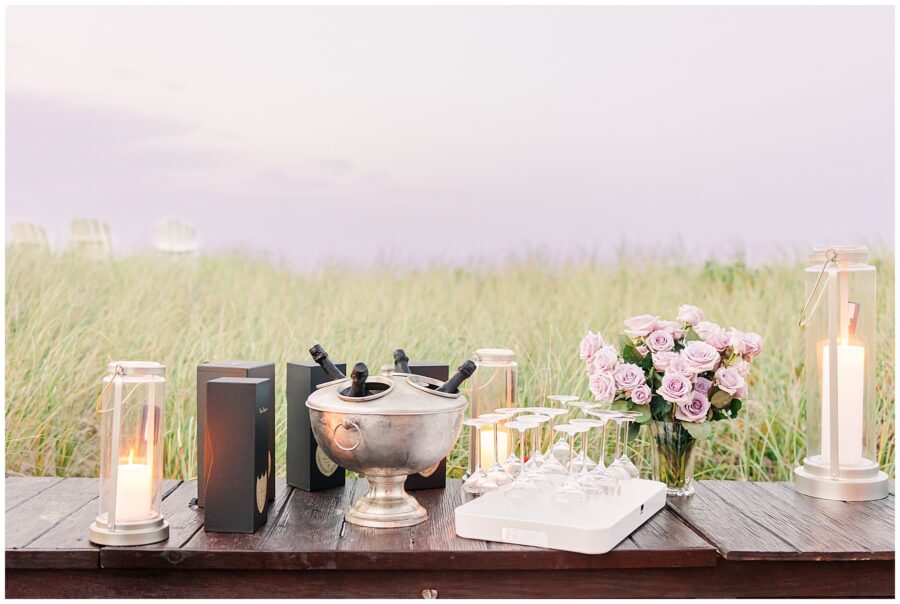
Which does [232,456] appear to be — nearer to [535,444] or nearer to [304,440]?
[304,440]

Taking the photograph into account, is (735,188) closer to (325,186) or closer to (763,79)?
(763,79)

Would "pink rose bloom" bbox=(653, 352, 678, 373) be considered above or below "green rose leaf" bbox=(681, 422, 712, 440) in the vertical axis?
above

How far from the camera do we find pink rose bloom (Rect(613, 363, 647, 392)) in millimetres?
2088

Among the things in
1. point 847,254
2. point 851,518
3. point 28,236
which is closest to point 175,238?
point 28,236

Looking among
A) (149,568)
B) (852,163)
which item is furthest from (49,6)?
(852,163)

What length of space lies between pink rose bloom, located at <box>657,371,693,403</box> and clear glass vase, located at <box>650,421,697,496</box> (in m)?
0.12

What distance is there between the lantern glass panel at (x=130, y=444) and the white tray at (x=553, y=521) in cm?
66

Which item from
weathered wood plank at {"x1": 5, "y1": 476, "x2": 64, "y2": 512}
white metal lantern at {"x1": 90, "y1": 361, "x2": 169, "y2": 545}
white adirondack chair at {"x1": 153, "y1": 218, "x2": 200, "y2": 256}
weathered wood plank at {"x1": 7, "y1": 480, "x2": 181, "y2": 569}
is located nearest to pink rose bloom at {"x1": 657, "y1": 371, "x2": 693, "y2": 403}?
white metal lantern at {"x1": 90, "y1": 361, "x2": 169, "y2": 545}

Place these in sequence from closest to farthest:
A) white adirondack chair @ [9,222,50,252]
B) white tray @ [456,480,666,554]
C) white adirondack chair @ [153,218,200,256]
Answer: white tray @ [456,480,666,554] < white adirondack chair @ [9,222,50,252] < white adirondack chair @ [153,218,200,256]

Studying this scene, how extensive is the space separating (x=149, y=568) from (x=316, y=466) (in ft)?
1.88

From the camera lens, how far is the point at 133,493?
1.69 meters

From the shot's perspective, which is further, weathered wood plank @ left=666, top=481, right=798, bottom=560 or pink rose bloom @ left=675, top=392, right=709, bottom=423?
pink rose bloom @ left=675, top=392, right=709, bottom=423

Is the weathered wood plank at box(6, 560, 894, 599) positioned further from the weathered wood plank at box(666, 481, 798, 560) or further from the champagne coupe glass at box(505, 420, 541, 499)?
the champagne coupe glass at box(505, 420, 541, 499)

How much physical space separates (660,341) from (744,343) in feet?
0.72
